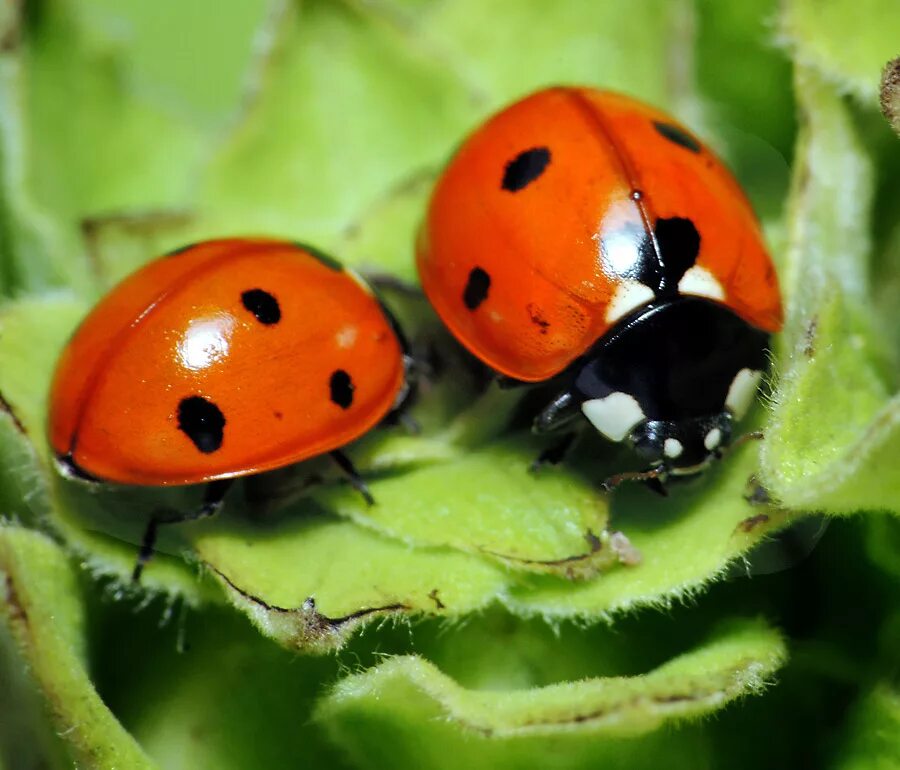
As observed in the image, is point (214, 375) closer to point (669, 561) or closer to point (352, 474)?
point (352, 474)

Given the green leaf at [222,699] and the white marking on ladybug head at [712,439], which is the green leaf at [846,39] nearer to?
the white marking on ladybug head at [712,439]

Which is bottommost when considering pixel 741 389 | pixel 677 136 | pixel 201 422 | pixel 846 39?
pixel 201 422

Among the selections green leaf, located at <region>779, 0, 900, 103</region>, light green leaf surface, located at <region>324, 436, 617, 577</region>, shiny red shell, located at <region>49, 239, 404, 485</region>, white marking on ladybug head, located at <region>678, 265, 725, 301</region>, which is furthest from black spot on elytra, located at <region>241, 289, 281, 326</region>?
green leaf, located at <region>779, 0, 900, 103</region>

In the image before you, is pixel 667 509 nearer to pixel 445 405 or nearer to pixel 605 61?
pixel 445 405

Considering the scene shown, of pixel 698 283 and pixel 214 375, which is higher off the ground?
pixel 698 283

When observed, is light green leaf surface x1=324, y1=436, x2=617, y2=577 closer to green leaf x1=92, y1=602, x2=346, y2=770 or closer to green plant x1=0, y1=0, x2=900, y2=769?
green plant x1=0, y1=0, x2=900, y2=769

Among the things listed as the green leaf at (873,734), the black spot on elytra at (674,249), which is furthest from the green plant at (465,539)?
the black spot on elytra at (674,249)

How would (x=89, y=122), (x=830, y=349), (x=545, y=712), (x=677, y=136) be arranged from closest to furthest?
(x=545, y=712) → (x=830, y=349) → (x=677, y=136) → (x=89, y=122)

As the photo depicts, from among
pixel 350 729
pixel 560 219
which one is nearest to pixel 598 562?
pixel 350 729

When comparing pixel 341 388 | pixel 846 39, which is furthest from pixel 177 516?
pixel 846 39
